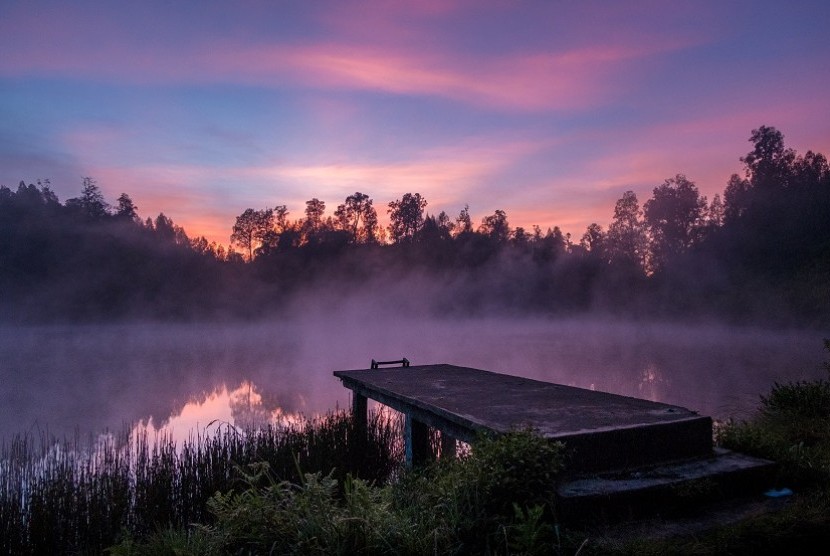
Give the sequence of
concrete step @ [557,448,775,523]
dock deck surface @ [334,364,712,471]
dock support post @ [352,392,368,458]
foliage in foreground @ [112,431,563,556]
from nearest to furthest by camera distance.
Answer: foliage in foreground @ [112,431,563,556]
concrete step @ [557,448,775,523]
dock deck surface @ [334,364,712,471]
dock support post @ [352,392,368,458]

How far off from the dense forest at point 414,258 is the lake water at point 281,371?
850cm

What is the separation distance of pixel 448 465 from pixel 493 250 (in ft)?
189

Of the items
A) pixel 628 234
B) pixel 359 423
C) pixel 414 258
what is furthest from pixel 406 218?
pixel 359 423

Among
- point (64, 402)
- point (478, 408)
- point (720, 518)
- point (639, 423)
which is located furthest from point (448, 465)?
point (64, 402)

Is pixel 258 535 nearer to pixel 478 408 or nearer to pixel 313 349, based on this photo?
pixel 478 408

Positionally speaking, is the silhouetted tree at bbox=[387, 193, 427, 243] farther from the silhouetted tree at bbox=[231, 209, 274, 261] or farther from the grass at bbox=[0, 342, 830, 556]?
the grass at bbox=[0, 342, 830, 556]

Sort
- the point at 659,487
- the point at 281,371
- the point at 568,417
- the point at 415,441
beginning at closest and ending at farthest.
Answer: the point at 659,487 < the point at 568,417 < the point at 415,441 < the point at 281,371

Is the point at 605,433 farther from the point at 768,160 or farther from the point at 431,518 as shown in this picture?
the point at 768,160

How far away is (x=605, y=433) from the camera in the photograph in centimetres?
430

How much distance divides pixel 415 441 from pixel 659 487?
11.8 feet

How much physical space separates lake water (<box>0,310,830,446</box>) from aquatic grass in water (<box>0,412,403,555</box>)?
0.72m

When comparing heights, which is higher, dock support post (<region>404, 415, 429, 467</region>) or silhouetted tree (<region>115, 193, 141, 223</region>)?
silhouetted tree (<region>115, 193, 141, 223</region>)

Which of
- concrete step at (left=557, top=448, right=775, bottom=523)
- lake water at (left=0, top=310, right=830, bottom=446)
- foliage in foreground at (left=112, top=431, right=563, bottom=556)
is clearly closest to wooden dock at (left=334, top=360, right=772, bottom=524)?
concrete step at (left=557, top=448, right=775, bottom=523)

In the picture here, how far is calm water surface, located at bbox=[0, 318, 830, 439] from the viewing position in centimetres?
1490
